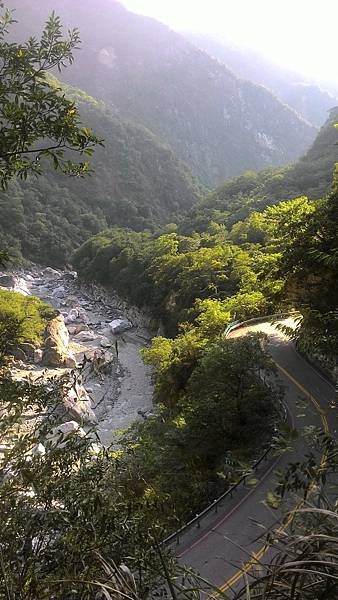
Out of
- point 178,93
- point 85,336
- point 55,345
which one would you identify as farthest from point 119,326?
point 178,93

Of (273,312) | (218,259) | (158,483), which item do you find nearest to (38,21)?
(218,259)

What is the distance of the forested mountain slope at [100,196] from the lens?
82125 mm

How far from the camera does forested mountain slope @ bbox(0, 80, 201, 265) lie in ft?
269

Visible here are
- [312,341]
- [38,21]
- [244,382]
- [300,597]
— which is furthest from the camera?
[38,21]

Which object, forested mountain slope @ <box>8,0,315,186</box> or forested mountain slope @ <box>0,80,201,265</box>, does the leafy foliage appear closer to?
forested mountain slope @ <box>0,80,201,265</box>

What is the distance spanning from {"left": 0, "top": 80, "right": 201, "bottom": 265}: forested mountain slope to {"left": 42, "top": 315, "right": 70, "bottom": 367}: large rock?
41782 mm

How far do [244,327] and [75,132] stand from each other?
1762 cm

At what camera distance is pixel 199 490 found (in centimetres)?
1146

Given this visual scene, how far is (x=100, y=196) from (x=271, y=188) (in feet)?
166

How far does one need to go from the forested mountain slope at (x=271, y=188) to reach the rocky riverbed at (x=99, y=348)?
60.4 feet

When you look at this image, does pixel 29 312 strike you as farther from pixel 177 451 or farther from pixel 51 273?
pixel 51 273

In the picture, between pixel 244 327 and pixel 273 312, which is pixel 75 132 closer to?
pixel 244 327

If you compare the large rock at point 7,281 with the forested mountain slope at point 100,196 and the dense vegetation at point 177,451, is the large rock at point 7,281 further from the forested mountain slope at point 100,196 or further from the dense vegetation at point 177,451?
the forested mountain slope at point 100,196

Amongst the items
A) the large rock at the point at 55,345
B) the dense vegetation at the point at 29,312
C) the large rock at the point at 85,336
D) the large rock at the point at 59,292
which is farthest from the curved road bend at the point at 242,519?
the large rock at the point at 59,292
